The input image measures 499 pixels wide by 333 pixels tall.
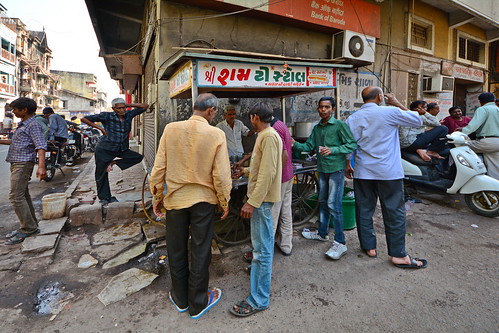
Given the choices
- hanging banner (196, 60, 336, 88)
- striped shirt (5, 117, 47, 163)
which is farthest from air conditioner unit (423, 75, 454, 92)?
striped shirt (5, 117, 47, 163)

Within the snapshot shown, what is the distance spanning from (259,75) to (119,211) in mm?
3125

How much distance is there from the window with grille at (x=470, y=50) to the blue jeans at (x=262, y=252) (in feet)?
39.2

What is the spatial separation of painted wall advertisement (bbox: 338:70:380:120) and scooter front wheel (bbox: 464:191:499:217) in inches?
159

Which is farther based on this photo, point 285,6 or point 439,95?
point 439,95

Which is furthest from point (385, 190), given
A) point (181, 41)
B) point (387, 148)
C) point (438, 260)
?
point (181, 41)

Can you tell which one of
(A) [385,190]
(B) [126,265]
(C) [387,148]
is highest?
(C) [387,148]

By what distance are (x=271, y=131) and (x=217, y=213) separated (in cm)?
173

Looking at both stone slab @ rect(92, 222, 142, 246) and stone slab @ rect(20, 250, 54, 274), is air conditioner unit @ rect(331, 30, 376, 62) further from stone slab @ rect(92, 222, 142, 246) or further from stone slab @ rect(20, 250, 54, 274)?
stone slab @ rect(20, 250, 54, 274)

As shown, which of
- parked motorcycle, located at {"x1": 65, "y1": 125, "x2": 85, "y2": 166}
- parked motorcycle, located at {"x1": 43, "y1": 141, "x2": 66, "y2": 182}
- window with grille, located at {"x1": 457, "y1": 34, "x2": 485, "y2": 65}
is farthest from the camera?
window with grille, located at {"x1": 457, "y1": 34, "x2": 485, "y2": 65}

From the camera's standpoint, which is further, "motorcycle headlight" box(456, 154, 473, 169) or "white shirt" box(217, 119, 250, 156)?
"white shirt" box(217, 119, 250, 156)

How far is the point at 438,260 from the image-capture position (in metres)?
3.21

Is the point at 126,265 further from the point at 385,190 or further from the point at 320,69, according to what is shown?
the point at 320,69

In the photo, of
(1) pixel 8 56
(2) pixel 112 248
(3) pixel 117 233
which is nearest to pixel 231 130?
(3) pixel 117 233

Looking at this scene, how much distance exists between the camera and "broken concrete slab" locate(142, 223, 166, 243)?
12.2 ft
